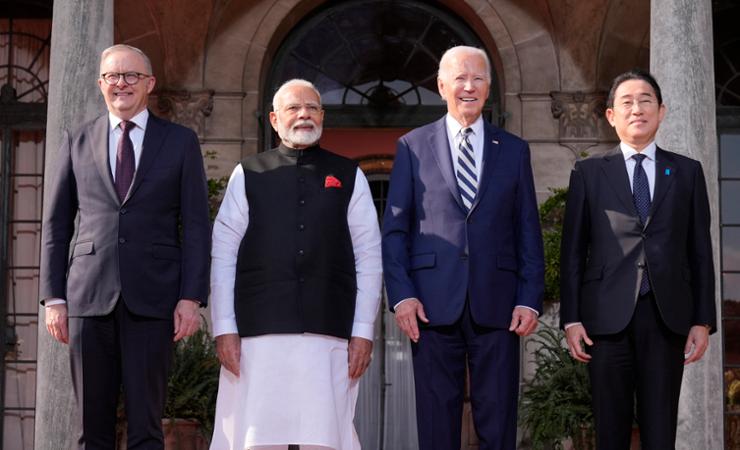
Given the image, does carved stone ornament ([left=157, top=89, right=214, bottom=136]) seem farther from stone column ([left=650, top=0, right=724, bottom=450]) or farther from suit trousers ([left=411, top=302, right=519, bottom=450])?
suit trousers ([left=411, top=302, right=519, bottom=450])

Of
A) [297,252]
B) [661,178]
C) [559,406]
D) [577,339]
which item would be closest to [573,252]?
[577,339]

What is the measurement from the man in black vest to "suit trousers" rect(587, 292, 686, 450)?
3.38ft

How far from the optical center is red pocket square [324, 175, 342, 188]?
5.07 meters

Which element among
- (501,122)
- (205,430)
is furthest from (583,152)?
(205,430)

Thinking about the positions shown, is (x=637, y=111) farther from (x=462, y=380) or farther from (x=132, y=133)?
(x=132, y=133)

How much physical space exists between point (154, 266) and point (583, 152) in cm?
641

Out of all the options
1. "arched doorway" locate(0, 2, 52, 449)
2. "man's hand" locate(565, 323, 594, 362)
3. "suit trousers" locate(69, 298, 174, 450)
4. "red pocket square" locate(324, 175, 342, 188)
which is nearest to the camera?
"suit trousers" locate(69, 298, 174, 450)

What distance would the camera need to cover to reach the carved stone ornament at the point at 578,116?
416 inches

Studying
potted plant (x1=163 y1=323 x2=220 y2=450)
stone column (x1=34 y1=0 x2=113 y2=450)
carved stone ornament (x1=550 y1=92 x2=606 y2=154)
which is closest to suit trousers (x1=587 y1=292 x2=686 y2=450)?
stone column (x1=34 y1=0 x2=113 y2=450)

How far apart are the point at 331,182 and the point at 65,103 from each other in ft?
9.65

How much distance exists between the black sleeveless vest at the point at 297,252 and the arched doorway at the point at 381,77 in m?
5.96

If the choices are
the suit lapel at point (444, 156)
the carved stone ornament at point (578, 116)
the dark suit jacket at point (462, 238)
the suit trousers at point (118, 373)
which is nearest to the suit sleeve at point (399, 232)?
the dark suit jacket at point (462, 238)

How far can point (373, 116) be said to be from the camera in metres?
11.0

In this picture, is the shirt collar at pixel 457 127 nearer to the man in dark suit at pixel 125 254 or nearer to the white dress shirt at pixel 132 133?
the man in dark suit at pixel 125 254
